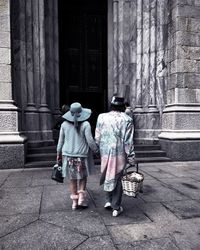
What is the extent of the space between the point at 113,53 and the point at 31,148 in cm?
536

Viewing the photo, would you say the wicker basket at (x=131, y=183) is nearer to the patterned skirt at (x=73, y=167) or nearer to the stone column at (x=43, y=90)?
the patterned skirt at (x=73, y=167)

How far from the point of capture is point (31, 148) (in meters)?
8.16

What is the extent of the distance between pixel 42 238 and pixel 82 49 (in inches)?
374

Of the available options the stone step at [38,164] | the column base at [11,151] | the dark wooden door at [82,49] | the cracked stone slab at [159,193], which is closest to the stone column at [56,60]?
the dark wooden door at [82,49]

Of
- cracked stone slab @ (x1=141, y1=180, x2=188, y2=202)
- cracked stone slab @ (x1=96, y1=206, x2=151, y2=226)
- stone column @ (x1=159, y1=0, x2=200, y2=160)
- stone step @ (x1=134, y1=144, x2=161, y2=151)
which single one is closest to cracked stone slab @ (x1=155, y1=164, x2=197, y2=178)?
stone column @ (x1=159, y1=0, x2=200, y2=160)

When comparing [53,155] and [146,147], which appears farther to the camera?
[146,147]

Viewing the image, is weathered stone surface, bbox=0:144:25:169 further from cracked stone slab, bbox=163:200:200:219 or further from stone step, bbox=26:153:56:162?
cracked stone slab, bbox=163:200:200:219

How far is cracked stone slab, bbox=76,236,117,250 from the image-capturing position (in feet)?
9.29

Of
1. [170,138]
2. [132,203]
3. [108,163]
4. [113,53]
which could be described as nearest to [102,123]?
[108,163]

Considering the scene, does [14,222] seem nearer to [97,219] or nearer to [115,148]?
[97,219]

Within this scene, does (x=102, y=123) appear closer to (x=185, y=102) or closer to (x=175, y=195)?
(x=175, y=195)

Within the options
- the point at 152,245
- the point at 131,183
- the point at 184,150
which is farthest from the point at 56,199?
the point at 184,150

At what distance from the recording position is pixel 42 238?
3049 mm

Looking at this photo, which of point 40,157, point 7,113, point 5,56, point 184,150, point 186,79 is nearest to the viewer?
point 7,113
